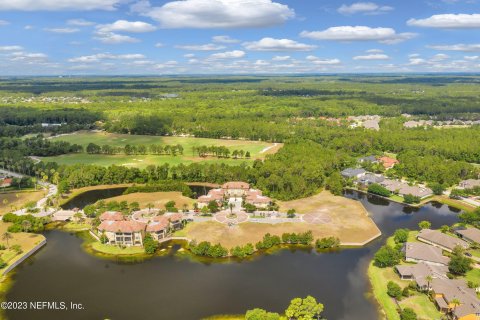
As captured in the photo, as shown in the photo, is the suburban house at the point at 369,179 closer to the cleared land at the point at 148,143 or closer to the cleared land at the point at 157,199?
the cleared land at the point at 148,143

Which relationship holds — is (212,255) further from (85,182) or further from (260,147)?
(260,147)

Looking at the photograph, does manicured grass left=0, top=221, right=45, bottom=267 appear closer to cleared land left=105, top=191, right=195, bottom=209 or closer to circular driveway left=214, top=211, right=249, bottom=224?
cleared land left=105, top=191, right=195, bottom=209

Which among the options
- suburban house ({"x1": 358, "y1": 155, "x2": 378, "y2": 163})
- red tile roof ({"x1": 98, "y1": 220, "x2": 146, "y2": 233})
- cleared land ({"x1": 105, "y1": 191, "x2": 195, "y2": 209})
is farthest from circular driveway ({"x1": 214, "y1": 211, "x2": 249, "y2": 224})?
suburban house ({"x1": 358, "y1": 155, "x2": 378, "y2": 163})

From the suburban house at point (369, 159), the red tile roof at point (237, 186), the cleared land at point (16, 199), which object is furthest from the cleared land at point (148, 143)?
the suburban house at point (369, 159)

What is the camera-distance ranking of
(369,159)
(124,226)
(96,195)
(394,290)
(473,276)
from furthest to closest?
(369,159), (96,195), (124,226), (473,276), (394,290)

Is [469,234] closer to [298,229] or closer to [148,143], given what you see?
[298,229]

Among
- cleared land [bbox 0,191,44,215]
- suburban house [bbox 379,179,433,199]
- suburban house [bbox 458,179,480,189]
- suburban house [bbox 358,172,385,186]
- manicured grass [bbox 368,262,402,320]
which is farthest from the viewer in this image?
suburban house [bbox 358,172,385,186]

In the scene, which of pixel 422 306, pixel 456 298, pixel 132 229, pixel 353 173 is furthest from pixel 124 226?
pixel 353 173
